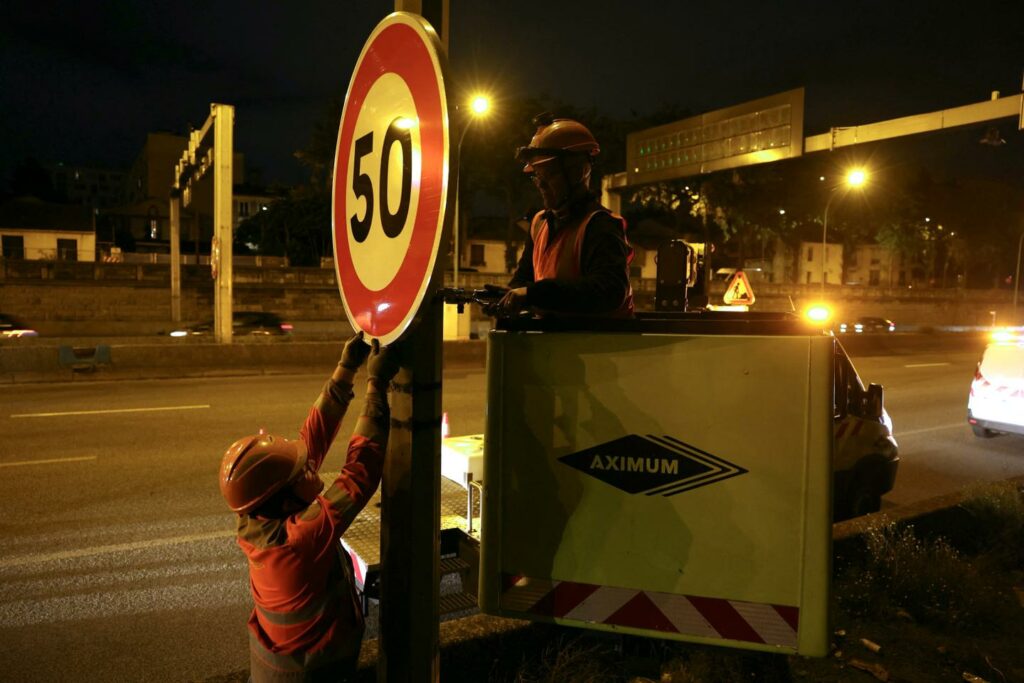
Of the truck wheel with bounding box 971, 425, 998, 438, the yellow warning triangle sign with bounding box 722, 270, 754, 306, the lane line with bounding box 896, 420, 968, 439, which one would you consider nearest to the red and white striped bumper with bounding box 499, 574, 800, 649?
the lane line with bounding box 896, 420, 968, 439

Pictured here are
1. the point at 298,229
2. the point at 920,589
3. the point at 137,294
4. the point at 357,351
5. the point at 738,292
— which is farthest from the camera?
the point at 298,229

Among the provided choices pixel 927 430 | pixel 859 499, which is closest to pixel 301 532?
pixel 859 499

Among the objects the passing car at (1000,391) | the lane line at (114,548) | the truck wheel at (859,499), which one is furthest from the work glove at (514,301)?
the passing car at (1000,391)

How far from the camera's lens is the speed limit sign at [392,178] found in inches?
73.0

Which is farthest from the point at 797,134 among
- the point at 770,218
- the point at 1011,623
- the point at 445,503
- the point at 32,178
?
the point at 32,178

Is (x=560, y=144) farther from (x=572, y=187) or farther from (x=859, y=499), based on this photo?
(x=859, y=499)

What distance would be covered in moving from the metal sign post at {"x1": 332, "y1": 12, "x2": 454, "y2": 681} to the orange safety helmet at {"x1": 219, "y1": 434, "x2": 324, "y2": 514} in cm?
29

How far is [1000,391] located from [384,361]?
11273mm

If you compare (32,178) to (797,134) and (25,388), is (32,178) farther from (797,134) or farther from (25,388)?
(797,134)

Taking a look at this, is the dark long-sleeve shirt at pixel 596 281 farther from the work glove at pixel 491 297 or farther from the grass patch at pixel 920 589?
the grass patch at pixel 920 589

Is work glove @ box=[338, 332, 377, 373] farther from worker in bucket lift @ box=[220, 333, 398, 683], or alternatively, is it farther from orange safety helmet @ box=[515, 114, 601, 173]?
orange safety helmet @ box=[515, 114, 601, 173]

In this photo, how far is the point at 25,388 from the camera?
13727 millimetres

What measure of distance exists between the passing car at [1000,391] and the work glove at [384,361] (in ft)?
36.3

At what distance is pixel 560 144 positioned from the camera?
8.67 feet
